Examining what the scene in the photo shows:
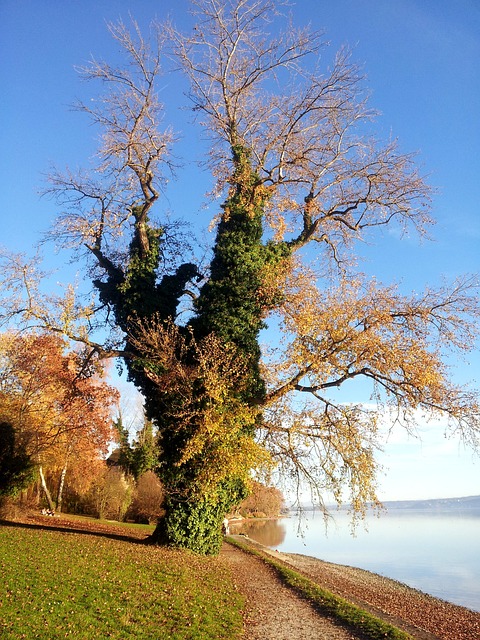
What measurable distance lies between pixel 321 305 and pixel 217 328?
3.44m

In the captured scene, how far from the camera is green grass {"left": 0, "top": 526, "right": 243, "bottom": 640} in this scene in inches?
293

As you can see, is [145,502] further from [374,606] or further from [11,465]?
[374,606]

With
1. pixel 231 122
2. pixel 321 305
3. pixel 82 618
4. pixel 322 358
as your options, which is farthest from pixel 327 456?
pixel 231 122

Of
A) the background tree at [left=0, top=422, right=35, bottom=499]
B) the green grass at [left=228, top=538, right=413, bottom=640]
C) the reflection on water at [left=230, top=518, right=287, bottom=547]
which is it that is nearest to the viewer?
the green grass at [left=228, top=538, right=413, bottom=640]

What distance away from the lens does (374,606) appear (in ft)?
40.6

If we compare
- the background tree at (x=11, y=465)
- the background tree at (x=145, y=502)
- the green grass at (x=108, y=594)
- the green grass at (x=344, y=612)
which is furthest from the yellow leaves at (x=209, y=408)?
the background tree at (x=145, y=502)

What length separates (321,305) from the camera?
14.8 meters

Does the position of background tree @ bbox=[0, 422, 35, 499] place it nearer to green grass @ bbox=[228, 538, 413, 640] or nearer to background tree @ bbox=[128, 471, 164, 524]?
green grass @ bbox=[228, 538, 413, 640]

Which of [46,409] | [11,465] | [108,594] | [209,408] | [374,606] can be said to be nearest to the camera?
[108,594]

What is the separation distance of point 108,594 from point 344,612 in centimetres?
504

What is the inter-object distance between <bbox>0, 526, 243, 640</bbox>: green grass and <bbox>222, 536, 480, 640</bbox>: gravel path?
0.69 m

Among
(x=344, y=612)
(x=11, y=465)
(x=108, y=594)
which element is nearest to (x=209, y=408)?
(x=108, y=594)

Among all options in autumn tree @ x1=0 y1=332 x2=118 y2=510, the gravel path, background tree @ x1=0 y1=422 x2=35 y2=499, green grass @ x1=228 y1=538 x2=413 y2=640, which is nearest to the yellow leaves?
the gravel path

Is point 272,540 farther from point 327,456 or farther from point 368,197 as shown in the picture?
point 368,197
